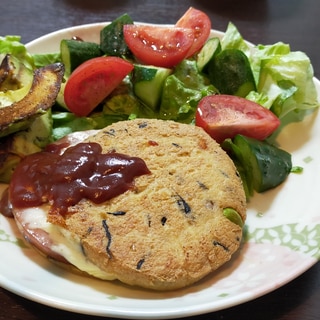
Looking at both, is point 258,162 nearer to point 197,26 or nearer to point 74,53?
point 197,26

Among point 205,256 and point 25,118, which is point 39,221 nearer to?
point 25,118

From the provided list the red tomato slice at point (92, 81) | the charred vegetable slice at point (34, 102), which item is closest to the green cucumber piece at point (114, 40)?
the red tomato slice at point (92, 81)

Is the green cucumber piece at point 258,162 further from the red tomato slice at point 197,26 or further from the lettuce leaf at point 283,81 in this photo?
the red tomato slice at point 197,26

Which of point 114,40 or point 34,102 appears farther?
point 114,40

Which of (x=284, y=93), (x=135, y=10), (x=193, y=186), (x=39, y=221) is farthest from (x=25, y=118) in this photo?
(x=135, y=10)

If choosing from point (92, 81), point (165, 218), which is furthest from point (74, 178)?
point (92, 81)

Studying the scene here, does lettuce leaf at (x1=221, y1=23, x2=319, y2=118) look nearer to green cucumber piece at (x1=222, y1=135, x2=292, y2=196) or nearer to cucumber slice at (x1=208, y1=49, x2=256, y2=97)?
cucumber slice at (x1=208, y1=49, x2=256, y2=97)
